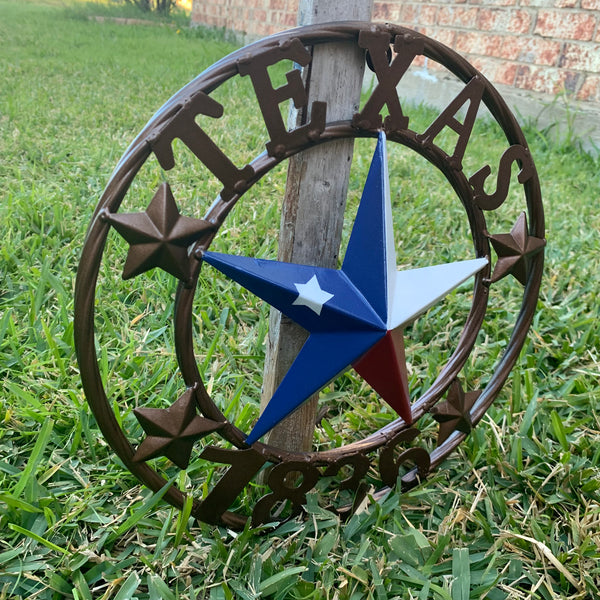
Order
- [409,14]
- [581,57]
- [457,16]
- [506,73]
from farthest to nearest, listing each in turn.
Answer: [409,14]
[457,16]
[506,73]
[581,57]

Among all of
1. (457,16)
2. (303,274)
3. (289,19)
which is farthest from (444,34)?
(303,274)

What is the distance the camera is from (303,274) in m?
0.86

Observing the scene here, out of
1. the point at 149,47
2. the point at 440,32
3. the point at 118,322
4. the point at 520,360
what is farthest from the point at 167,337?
the point at 149,47

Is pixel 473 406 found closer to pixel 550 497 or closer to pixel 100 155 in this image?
pixel 550 497

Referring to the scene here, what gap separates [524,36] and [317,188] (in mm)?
A: 2910

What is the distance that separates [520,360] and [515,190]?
4.35ft

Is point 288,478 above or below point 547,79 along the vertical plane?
below

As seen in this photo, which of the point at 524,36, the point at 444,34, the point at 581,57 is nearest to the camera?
the point at 581,57

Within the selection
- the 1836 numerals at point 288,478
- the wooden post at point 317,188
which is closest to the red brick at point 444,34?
the wooden post at point 317,188

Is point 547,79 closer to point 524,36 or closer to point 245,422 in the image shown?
point 524,36

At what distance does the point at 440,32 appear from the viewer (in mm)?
3693

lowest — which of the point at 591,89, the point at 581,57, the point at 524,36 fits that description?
the point at 591,89

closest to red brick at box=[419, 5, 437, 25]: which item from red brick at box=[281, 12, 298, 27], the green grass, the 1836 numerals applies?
red brick at box=[281, 12, 298, 27]

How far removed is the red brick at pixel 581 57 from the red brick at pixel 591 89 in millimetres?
40
